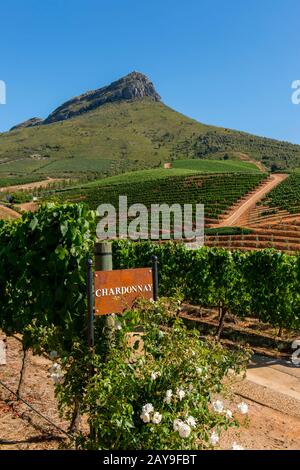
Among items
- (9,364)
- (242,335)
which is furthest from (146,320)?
(242,335)

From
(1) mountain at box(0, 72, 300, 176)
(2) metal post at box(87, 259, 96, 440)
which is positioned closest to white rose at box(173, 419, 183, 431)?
(2) metal post at box(87, 259, 96, 440)

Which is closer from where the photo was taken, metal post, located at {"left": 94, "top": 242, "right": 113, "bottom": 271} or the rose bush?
the rose bush

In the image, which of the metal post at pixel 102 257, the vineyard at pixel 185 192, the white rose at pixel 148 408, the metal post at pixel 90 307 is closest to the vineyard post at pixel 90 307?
the metal post at pixel 90 307

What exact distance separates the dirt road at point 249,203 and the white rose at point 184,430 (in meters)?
43.2

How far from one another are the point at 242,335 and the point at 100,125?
618 ft

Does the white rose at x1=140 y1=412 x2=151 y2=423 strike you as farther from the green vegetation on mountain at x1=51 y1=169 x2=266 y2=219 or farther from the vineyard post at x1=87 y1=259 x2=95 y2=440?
the green vegetation on mountain at x1=51 y1=169 x2=266 y2=219

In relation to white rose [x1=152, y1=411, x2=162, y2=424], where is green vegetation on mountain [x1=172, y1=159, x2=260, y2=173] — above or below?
above

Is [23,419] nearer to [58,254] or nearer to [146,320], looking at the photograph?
[58,254]

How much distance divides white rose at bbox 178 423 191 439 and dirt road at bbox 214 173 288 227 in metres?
43.2

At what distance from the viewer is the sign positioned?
421 centimetres

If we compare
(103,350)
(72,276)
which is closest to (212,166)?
Result: (72,276)

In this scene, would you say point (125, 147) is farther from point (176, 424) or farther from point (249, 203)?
point (176, 424)

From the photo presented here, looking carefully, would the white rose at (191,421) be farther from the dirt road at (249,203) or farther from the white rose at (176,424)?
the dirt road at (249,203)

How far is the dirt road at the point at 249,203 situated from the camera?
47.2 m
